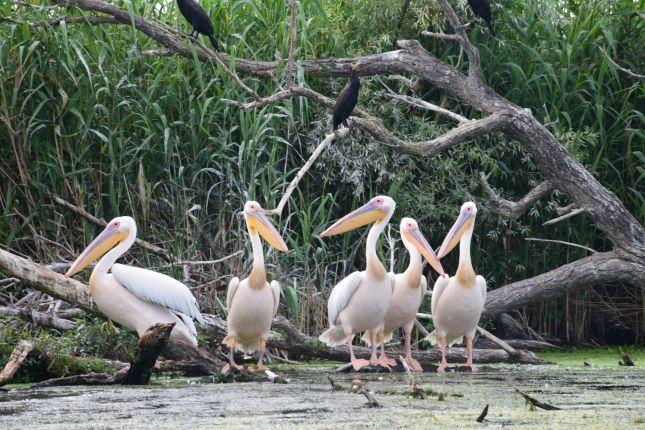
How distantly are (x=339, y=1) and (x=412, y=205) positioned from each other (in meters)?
1.92

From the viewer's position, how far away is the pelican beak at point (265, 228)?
21.6 ft

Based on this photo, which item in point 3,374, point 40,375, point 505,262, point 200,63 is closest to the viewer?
point 3,374

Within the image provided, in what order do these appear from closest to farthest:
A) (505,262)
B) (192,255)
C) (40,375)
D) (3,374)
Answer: (3,374) → (40,375) → (192,255) → (505,262)

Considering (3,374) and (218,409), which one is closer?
(218,409)

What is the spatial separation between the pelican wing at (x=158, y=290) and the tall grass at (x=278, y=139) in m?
1.08

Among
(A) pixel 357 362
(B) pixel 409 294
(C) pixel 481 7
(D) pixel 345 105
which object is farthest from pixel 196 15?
(A) pixel 357 362

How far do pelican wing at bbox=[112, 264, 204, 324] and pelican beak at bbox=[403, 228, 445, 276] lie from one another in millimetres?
1591

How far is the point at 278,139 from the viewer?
7551 millimetres

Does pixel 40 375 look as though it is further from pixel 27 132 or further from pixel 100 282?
pixel 27 132

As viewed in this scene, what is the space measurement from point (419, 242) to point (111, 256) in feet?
6.48

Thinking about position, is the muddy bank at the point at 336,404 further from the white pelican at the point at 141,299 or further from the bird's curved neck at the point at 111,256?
the bird's curved neck at the point at 111,256

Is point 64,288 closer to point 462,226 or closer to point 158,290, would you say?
point 158,290

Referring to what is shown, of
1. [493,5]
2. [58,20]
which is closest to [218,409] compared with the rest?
[58,20]

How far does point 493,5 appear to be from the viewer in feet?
27.8
